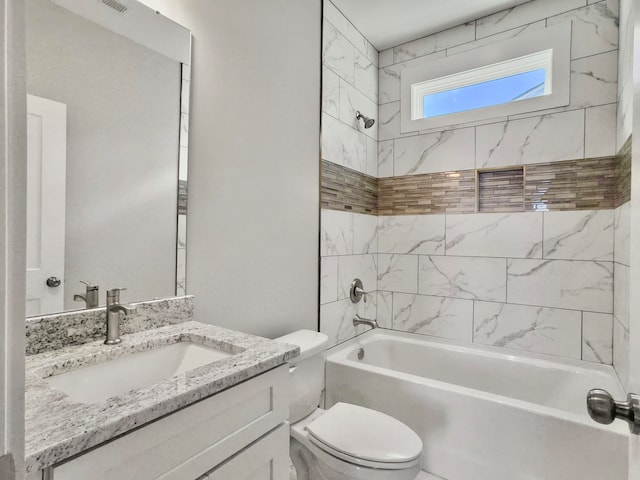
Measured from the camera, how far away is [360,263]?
2.74 meters

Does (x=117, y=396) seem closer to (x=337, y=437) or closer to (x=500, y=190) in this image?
(x=337, y=437)

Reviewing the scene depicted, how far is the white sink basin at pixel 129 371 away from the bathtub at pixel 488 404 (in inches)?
47.6

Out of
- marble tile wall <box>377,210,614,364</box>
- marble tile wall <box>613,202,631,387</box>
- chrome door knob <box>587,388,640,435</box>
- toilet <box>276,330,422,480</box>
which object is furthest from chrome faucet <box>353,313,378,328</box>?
chrome door knob <box>587,388,640,435</box>

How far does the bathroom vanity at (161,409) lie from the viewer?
66 centimetres

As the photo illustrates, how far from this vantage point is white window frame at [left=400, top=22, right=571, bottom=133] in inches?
88.4

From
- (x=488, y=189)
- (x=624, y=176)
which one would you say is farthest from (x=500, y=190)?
(x=624, y=176)

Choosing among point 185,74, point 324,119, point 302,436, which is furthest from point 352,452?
point 324,119

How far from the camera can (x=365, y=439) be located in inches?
59.2

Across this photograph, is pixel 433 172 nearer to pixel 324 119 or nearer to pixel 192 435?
pixel 324 119

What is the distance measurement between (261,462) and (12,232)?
0.98m

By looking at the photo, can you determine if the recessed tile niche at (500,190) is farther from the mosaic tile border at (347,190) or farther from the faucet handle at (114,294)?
the faucet handle at (114,294)

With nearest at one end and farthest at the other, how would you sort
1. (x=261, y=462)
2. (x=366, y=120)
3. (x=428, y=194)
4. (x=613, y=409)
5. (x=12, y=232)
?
(x=12, y=232), (x=613, y=409), (x=261, y=462), (x=366, y=120), (x=428, y=194)

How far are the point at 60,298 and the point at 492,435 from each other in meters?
1.95

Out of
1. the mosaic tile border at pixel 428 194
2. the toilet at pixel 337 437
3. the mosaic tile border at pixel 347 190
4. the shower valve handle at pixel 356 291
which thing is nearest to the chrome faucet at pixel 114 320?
the toilet at pixel 337 437
